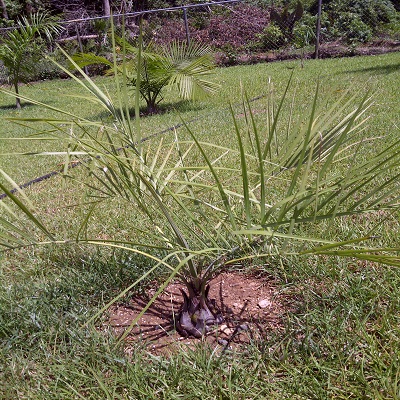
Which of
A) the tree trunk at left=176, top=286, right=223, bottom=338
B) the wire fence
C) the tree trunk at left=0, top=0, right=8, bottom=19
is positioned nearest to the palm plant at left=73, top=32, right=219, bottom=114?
the tree trunk at left=176, top=286, right=223, bottom=338

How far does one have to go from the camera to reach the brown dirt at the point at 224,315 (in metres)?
1.21

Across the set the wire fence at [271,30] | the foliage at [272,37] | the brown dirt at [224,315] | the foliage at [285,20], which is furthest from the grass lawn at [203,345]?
the foliage at [285,20]

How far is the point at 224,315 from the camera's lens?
4.26ft

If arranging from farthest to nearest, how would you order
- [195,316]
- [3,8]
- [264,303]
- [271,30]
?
[3,8] → [271,30] → [264,303] → [195,316]

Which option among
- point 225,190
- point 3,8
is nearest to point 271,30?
point 3,8

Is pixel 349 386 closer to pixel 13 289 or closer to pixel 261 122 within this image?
pixel 13 289

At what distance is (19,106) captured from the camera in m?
7.59

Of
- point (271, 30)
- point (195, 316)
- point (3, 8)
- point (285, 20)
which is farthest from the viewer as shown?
point (3, 8)

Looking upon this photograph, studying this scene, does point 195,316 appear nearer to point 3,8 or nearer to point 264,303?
point 264,303

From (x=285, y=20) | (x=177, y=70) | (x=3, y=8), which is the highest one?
(x=3, y=8)

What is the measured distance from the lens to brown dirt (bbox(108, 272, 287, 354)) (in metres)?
1.21

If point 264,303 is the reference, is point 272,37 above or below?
above

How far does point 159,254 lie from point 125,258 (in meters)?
0.12

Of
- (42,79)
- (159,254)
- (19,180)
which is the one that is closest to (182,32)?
(42,79)
